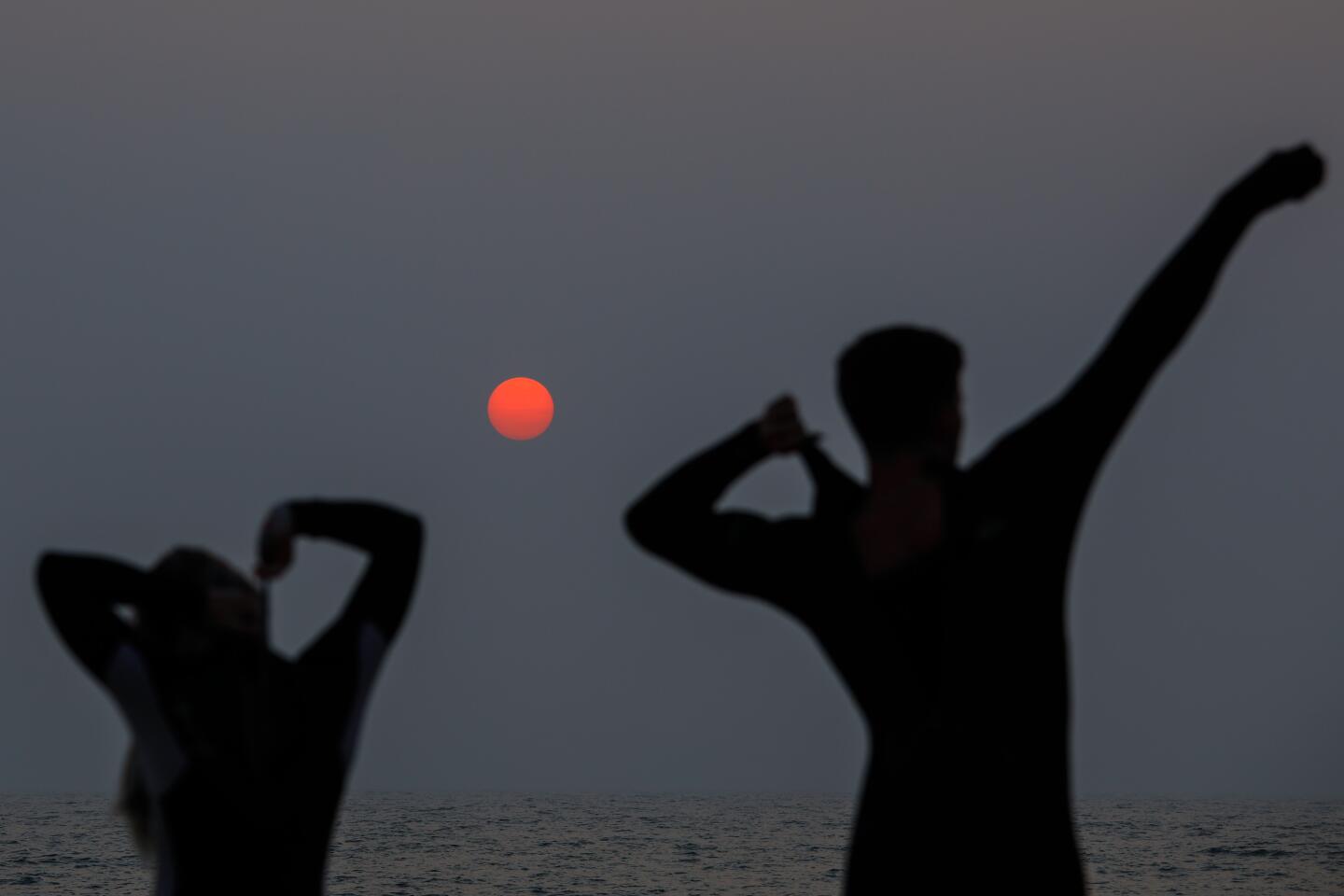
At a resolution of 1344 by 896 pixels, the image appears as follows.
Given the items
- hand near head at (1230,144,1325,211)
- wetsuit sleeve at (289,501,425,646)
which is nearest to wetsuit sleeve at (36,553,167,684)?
wetsuit sleeve at (289,501,425,646)

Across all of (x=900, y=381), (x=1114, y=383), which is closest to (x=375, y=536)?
(x=900, y=381)

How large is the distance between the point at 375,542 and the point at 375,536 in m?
0.02

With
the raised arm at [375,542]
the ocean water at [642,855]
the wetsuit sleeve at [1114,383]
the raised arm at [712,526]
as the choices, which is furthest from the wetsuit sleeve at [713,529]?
the ocean water at [642,855]

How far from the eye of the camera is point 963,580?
11.8 ft

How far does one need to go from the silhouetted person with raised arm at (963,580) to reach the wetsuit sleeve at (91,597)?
191cm

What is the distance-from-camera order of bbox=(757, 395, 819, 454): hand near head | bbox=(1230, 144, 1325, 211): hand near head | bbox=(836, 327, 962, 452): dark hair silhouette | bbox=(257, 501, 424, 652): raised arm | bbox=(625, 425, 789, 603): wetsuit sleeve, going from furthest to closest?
bbox=(257, 501, 424, 652): raised arm
bbox=(625, 425, 789, 603): wetsuit sleeve
bbox=(757, 395, 819, 454): hand near head
bbox=(836, 327, 962, 452): dark hair silhouette
bbox=(1230, 144, 1325, 211): hand near head

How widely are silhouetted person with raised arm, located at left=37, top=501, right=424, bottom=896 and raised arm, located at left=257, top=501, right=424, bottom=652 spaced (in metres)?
0.11

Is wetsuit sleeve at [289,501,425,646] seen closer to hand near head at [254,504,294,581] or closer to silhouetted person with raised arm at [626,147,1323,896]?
hand near head at [254,504,294,581]

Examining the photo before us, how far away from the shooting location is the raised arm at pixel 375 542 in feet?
15.9

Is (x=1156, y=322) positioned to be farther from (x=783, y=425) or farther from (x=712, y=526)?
(x=712, y=526)

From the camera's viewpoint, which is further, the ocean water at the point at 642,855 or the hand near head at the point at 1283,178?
the ocean water at the point at 642,855

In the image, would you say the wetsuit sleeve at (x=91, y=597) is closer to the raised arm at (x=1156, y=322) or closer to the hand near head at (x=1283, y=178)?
the raised arm at (x=1156, y=322)

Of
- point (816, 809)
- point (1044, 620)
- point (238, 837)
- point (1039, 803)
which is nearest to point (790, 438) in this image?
point (1044, 620)

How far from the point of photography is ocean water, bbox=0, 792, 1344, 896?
254 ft
